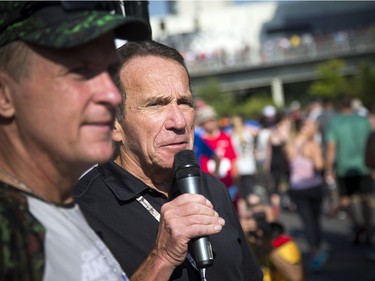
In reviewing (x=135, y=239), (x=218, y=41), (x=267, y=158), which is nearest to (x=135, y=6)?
(x=135, y=239)

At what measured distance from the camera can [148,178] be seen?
2.64 metres

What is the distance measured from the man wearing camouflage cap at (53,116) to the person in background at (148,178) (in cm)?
87

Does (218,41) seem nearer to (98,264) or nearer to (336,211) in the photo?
(336,211)

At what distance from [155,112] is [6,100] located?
1.24 meters

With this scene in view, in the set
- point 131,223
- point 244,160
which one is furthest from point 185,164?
point 244,160

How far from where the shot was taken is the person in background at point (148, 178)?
7.79ft

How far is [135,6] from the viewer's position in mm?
2926

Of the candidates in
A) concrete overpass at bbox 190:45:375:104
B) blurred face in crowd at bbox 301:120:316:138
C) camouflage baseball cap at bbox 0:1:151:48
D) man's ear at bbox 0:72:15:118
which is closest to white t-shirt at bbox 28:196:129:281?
man's ear at bbox 0:72:15:118

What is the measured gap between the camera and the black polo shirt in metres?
2.33

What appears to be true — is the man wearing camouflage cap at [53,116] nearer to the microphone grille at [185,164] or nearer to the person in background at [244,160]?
the microphone grille at [185,164]

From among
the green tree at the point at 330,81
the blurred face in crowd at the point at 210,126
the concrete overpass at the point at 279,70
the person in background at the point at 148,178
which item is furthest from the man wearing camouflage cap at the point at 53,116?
the concrete overpass at the point at 279,70

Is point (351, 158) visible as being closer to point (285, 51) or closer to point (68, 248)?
point (68, 248)

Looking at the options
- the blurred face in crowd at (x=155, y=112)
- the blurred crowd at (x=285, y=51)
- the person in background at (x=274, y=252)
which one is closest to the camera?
the blurred face in crowd at (x=155, y=112)

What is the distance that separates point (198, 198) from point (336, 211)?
1051 centimetres
